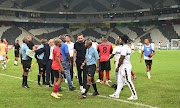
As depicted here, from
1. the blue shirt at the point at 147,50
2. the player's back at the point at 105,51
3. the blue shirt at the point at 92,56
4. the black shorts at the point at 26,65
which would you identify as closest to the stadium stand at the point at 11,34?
the black shorts at the point at 26,65

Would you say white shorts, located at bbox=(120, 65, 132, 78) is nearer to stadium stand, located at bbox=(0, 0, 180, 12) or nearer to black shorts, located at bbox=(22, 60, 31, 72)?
black shorts, located at bbox=(22, 60, 31, 72)

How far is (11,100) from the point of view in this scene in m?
6.20

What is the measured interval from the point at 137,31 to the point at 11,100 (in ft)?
177

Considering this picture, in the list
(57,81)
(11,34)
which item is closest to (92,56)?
(57,81)

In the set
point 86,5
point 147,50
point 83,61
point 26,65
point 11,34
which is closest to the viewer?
point 83,61

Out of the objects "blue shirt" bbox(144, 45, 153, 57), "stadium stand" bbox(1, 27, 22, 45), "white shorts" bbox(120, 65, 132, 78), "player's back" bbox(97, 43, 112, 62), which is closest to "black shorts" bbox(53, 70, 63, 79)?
"white shorts" bbox(120, 65, 132, 78)

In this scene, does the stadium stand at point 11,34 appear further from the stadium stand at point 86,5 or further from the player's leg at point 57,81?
the player's leg at point 57,81

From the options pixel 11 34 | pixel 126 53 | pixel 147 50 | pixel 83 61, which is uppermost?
pixel 11 34

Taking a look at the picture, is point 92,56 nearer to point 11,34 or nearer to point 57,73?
point 57,73

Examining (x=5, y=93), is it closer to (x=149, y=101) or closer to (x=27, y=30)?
(x=149, y=101)

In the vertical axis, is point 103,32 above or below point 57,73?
above

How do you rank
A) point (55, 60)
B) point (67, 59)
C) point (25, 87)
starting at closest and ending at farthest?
point (55, 60), point (67, 59), point (25, 87)

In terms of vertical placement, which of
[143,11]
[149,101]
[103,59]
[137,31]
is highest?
[143,11]

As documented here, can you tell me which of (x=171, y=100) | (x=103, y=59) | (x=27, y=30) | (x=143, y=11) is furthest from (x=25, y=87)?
(x=143, y=11)
